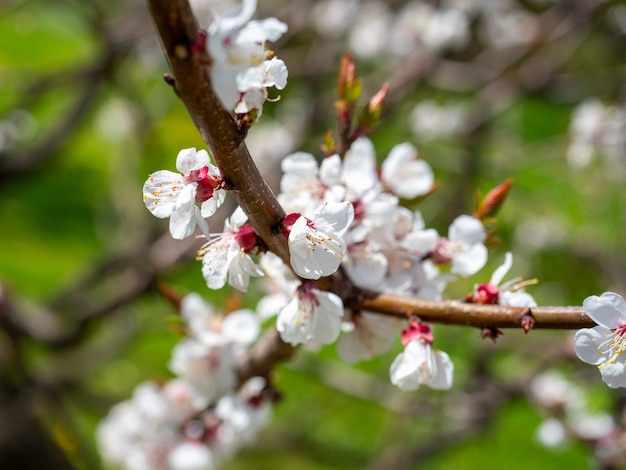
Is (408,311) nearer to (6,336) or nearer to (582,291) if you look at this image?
(6,336)

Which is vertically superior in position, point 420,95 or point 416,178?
point 416,178

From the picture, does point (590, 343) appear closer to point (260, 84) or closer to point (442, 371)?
point (442, 371)

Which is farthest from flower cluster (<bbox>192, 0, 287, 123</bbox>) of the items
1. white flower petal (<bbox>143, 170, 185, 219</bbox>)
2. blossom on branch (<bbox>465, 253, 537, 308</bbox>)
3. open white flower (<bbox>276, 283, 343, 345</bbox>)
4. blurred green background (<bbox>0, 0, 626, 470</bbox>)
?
blurred green background (<bbox>0, 0, 626, 470</bbox>)

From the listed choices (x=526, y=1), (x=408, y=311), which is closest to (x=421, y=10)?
(x=526, y=1)

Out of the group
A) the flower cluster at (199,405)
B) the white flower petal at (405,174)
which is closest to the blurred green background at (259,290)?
the flower cluster at (199,405)

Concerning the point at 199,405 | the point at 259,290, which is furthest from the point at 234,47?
the point at 259,290

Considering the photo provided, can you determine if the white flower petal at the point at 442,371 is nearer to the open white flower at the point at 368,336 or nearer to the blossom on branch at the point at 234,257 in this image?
the open white flower at the point at 368,336

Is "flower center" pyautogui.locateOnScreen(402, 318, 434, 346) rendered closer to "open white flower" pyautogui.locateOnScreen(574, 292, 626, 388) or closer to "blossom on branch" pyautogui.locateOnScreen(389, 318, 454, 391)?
"blossom on branch" pyautogui.locateOnScreen(389, 318, 454, 391)
